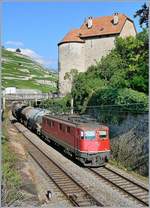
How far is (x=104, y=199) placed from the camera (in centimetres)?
1477

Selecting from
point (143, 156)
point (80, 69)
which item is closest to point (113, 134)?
point (143, 156)

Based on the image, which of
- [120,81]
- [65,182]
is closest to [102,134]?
[65,182]

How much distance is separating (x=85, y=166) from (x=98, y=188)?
4387mm

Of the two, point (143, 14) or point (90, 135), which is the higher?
point (143, 14)

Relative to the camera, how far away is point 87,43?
57.4 meters

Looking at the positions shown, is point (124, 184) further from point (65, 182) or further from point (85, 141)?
point (85, 141)

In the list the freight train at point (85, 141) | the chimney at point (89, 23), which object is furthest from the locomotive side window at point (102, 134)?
the chimney at point (89, 23)

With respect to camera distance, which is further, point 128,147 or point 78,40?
point 78,40

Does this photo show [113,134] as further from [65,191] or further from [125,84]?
[65,191]

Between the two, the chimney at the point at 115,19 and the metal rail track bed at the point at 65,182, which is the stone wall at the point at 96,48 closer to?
the chimney at the point at 115,19

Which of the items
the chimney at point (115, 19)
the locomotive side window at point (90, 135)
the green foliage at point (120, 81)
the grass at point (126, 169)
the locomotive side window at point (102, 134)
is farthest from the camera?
the chimney at point (115, 19)

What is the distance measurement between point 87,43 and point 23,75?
6564 centimetres

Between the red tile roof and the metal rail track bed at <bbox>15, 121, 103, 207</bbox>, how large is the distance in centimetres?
3369

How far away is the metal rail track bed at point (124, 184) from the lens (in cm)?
1495
